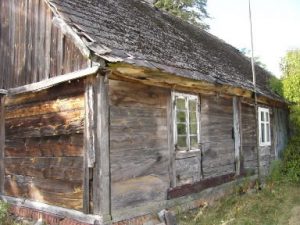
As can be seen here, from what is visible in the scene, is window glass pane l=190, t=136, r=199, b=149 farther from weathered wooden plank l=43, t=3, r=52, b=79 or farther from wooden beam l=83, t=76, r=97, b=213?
weathered wooden plank l=43, t=3, r=52, b=79

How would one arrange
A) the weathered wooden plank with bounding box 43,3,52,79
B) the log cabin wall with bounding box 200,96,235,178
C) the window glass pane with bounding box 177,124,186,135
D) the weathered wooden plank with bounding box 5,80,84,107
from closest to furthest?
the weathered wooden plank with bounding box 5,80,84,107 → the weathered wooden plank with bounding box 43,3,52,79 → the window glass pane with bounding box 177,124,186,135 → the log cabin wall with bounding box 200,96,235,178

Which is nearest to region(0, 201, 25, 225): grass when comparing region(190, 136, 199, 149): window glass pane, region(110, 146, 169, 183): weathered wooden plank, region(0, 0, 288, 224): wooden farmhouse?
region(0, 0, 288, 224): wooden farmhouse

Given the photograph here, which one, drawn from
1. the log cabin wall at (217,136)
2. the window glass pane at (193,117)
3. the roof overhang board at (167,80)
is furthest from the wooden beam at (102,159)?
the log cabin wall at (217,136)

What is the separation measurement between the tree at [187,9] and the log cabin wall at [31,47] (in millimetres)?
16495

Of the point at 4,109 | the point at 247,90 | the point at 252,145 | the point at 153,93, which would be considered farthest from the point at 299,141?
the point at 4,109

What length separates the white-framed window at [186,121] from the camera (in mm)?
7719

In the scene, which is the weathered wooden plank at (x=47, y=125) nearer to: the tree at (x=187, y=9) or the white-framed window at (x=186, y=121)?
the white-framed window at (x=186, y=121)

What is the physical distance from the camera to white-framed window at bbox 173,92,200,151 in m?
7.72

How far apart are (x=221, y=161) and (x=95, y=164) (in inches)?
172

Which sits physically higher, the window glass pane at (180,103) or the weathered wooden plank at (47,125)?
the window glass pane at (180,103)

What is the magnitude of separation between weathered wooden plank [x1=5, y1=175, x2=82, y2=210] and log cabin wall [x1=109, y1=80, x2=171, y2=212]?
2.39 feet

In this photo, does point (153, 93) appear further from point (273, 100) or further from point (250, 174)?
point (273, 100)

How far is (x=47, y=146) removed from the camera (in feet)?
23.0

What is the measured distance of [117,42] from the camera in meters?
6.55
